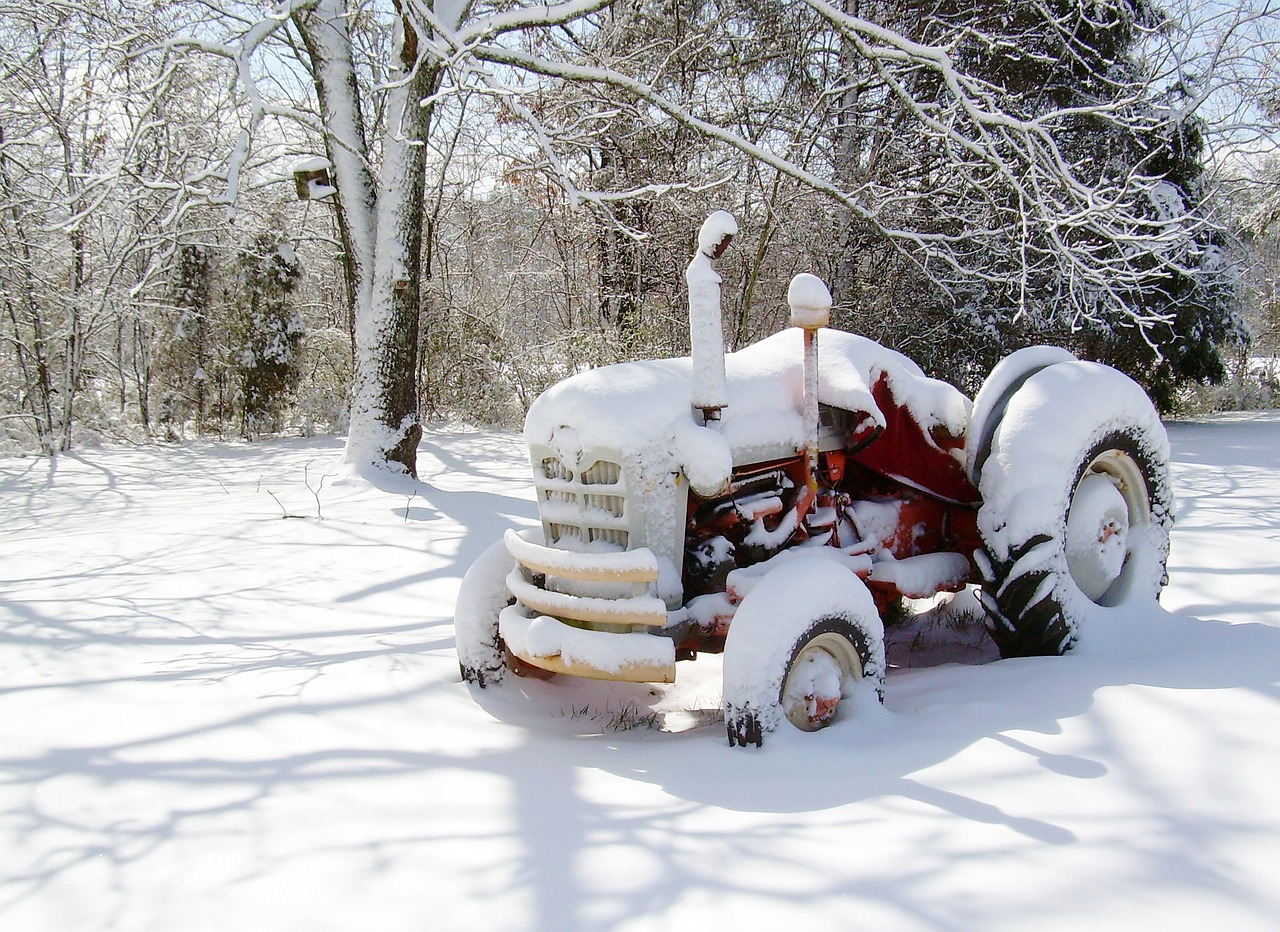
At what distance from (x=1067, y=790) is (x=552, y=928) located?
4.31 ft

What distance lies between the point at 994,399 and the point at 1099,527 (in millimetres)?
665

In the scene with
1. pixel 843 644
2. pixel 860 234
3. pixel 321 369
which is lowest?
pixel 843 644

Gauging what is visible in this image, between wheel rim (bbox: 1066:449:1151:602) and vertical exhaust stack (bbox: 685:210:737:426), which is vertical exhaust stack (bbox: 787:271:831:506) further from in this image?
wheel rim (bbox: 1066:449:1151:602)

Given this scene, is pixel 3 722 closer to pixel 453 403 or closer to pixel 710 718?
pixel 710 718

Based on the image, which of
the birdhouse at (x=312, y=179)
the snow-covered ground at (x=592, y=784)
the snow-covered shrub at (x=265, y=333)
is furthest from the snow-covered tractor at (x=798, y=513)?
the snow-covered shrub at (x=265, y=333)

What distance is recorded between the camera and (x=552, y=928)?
1.74 m

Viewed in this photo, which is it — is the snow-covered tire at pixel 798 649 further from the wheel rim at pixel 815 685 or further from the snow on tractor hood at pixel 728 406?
the snow on tractor hood at pixel 728 406

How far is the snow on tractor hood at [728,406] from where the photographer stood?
9.03 ft

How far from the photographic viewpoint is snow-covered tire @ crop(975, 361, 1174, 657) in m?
3.24

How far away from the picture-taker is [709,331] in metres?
2.85

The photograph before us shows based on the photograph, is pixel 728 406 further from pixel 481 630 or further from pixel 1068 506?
pixel 1068 506

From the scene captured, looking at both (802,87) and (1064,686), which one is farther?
(802,87)

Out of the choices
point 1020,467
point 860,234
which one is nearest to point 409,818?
point 1020,467

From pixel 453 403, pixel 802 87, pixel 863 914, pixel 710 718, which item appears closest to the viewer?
pixel 863 914
